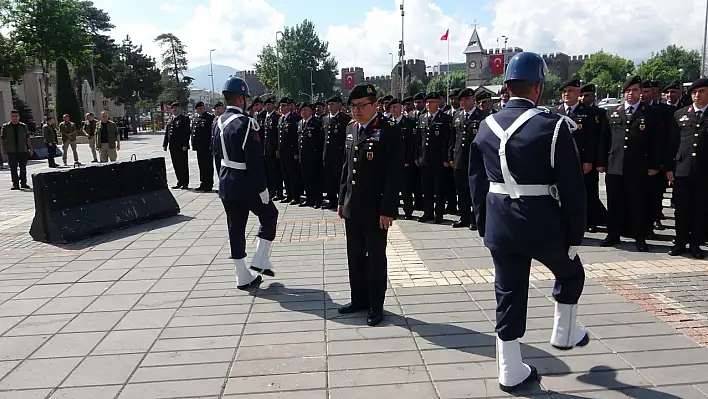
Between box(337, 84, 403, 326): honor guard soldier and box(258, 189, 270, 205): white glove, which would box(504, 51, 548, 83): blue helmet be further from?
box(258, 189, 270, 205): white glove

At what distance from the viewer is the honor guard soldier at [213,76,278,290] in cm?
557

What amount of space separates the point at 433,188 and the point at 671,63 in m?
92.3

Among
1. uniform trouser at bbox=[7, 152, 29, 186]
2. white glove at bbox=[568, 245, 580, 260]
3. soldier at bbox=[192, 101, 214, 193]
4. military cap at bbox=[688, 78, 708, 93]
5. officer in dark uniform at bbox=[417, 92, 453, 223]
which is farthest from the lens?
uniform trouser at bbox=[7, 152, 29, 186]

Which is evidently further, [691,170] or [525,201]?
[691,170]

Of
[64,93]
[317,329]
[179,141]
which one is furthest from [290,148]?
[64,93]

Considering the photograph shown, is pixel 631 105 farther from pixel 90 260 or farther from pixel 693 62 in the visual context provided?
pixel 693 62

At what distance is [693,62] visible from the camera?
82.9 metres

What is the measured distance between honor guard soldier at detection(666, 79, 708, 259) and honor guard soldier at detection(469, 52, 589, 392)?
379 centimetres

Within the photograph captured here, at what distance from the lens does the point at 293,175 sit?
11453mm

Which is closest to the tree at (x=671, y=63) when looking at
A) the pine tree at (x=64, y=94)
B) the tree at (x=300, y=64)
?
the tree at (x=300, y=64)

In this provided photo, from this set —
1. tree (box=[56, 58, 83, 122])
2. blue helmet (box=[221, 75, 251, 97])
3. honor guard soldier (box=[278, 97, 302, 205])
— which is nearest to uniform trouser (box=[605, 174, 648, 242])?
blue helmet (box=[221, 75, 251, 97])

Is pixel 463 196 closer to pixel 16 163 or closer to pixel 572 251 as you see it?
pixel 572 251

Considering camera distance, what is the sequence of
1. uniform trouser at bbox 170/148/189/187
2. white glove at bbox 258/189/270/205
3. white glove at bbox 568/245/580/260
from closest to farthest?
white glove at bbox 568/245/580/260 → white glove at bbox 258/189/270/205 → uniform trouser at bbox 170/148/189/187

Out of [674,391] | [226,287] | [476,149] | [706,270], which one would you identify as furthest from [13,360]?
[706,270]
